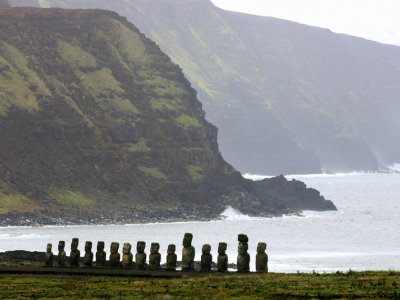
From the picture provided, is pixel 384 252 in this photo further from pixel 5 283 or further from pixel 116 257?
pixel 5 283

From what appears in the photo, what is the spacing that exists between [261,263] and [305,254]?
377ft

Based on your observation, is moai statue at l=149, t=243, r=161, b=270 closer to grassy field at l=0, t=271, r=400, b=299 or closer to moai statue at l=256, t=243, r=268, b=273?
moai statue at l=256, t=243, r=268, b=273

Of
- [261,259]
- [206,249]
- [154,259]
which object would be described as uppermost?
[206,249]

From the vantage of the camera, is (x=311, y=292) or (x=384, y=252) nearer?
(x=311, y=292)

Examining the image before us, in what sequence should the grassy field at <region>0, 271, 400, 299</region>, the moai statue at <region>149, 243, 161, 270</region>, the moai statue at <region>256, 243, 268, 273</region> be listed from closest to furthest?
the grassy field at <region>0, 271, 400, 299</region> → the moai statue at <region>256, 243, 268, 273</region> → the moai statue at <region>149, 243, 161, 270</region>

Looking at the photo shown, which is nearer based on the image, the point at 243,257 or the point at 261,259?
the point at 261,259

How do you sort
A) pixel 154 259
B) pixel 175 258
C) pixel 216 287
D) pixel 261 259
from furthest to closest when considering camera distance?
1. pixel 154 259
2. pixel 175 258
3. pixel 261 259
4. pixel 216 287

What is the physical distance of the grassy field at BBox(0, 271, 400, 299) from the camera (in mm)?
53062

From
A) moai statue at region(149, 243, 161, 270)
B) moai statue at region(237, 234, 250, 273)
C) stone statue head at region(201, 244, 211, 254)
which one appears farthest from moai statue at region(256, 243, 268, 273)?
moai statue at region(149, 243, 161, 270)

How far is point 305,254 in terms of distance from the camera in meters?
185

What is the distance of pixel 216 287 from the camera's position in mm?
57594

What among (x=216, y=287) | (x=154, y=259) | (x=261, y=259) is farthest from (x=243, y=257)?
(x=216, y=287)

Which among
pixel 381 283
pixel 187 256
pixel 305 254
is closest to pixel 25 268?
pixel 187 256

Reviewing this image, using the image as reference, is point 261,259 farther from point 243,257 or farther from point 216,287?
point 216,287
